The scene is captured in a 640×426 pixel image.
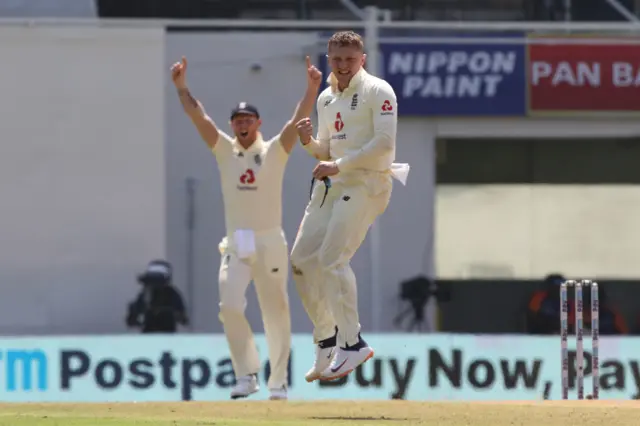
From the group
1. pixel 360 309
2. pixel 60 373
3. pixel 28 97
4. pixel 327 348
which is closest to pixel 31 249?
pixel 28 97

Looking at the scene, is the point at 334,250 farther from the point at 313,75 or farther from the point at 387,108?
the point at 313,75

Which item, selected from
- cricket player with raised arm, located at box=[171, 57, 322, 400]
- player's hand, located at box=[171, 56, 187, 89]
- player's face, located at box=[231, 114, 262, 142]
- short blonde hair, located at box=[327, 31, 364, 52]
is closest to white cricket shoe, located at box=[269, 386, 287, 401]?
cricket player with raised arm, located at box=[171, 57, 322, 400]

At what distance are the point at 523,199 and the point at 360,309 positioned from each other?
12.4ft

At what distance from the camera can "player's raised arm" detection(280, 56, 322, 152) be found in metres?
11.6

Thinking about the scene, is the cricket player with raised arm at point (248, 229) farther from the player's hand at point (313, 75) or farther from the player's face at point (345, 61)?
the player's face at point (345, 61)

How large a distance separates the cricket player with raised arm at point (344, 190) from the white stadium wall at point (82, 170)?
10.4m

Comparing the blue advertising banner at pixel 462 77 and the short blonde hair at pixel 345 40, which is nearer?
the short blonde hair at pixel 345 40

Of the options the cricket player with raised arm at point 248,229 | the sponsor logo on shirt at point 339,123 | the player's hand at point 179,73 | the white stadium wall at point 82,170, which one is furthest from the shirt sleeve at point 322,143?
the white stadium wall at point 82,170

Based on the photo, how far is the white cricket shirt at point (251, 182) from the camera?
44.1 ft

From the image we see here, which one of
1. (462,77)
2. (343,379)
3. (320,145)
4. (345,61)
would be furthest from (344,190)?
(462,77)

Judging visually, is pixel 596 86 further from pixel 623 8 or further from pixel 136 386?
pixel 136 386

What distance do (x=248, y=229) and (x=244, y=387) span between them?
3.77 ft

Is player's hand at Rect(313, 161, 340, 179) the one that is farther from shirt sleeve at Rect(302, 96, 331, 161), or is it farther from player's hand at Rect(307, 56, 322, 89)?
player's hand at Rect(307, 56, 322, 89)

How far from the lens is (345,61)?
10617 mm
